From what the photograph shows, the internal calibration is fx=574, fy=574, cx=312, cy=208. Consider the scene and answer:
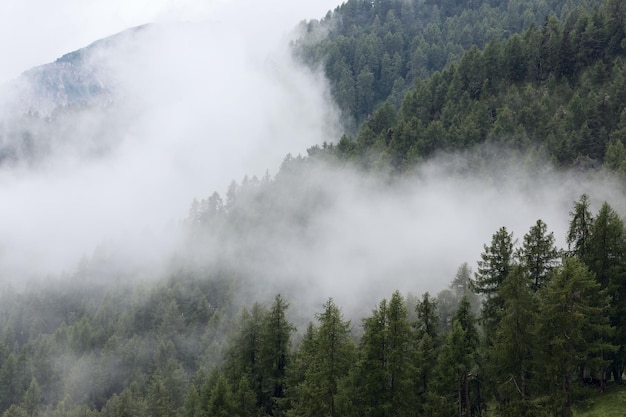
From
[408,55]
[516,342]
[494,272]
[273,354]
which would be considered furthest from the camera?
[408,55]

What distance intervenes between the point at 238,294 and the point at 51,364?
46.1 meters

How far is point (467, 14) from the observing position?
635ft

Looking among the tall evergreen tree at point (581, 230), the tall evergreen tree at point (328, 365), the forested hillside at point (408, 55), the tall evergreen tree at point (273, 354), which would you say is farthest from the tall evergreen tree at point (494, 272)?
the forested hillside at point (408, 55)

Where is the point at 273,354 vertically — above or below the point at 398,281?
below

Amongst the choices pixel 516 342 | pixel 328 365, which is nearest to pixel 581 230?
pixel 516 342

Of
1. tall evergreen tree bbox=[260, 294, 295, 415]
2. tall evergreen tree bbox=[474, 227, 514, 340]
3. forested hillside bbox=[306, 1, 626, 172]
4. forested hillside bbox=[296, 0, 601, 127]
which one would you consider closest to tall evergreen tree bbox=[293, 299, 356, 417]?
tall evergreen tree bbox=[260, 294, 295, 415]

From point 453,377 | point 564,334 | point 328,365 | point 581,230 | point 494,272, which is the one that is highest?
point 581,230

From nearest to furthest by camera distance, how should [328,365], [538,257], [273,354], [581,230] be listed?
[328,365] < [538,257] < [581,230] < [273,354]

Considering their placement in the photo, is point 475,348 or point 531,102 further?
point 531,102

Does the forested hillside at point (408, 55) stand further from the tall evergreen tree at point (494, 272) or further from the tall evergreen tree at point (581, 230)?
the tall evergreen tree at point (494, 272)

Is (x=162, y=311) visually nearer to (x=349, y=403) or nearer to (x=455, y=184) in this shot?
(x=455, y=184)

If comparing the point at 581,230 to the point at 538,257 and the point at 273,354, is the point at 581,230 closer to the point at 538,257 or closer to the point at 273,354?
the point at 538,257

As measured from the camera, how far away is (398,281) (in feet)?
297

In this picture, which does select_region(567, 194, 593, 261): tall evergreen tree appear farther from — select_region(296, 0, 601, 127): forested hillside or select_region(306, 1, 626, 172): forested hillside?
select_region(296, 0, 601, 127): forested hillside
